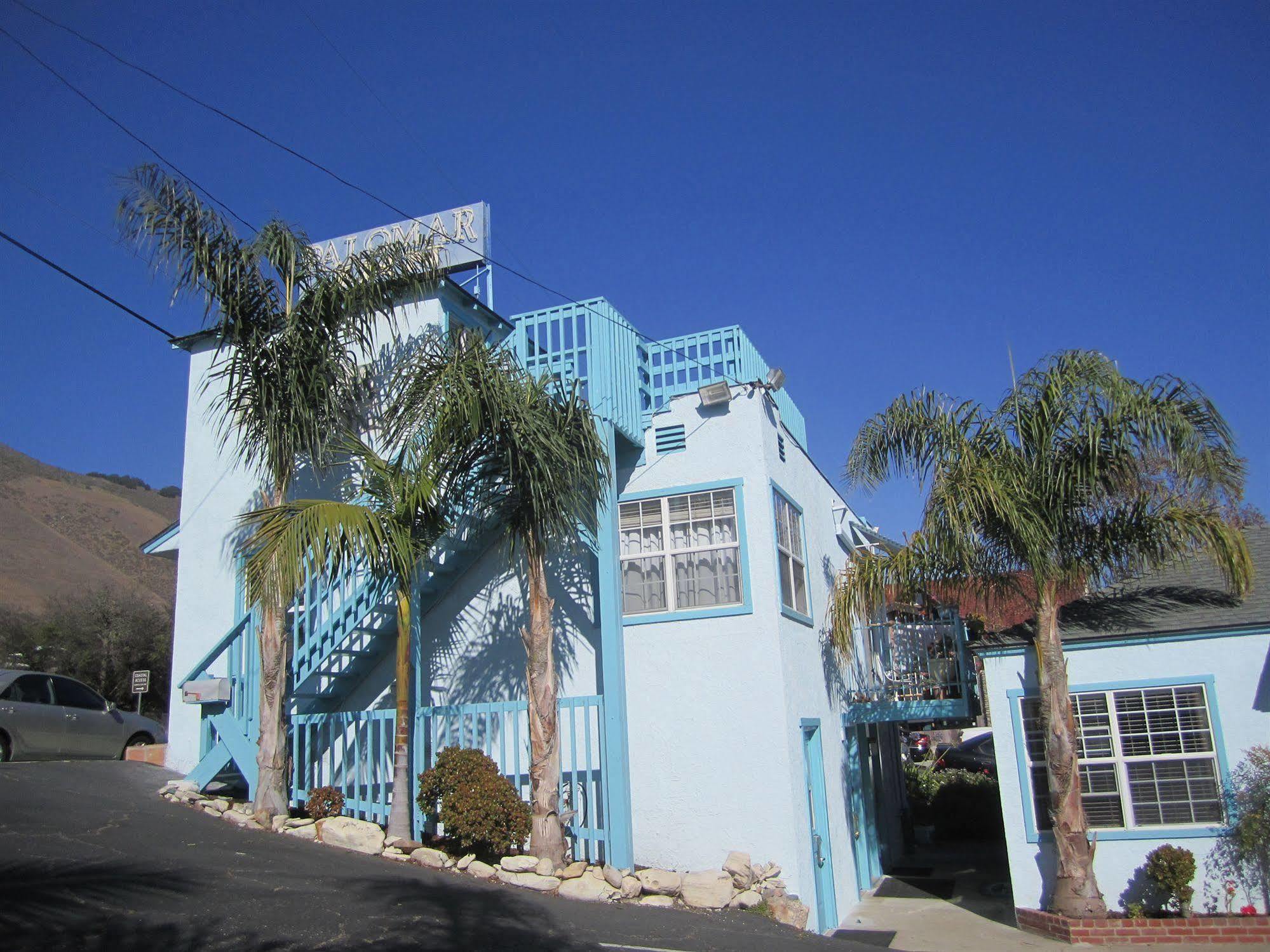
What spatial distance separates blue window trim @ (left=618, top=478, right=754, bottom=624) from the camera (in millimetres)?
11945

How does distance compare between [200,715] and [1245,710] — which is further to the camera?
[200,715]

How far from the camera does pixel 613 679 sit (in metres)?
11.5

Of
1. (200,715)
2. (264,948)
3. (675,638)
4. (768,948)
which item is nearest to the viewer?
(264,948)

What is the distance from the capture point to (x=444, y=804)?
404 inches

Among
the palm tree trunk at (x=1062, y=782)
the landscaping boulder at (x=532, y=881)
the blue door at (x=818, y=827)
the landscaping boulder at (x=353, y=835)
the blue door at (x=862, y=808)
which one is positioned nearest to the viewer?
the landscaping boulder at (x=532, y=881)

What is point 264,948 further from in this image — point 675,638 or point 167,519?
point 167,519

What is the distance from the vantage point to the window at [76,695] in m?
13.6

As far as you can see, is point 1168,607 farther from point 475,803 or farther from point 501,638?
point 475,803

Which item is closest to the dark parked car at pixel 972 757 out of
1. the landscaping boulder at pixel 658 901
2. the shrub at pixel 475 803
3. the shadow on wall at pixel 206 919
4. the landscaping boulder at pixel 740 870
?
the landscaping boulder at pixel 740 870

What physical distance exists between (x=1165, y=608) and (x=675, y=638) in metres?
5.98

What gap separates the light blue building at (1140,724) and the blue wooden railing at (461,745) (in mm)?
4879

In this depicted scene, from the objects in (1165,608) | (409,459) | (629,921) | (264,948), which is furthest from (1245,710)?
(264,948)

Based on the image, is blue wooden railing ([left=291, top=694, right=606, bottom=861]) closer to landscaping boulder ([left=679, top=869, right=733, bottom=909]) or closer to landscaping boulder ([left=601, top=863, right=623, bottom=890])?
landscaping boulder ([left=601, top=863, right=623, bottom=890])

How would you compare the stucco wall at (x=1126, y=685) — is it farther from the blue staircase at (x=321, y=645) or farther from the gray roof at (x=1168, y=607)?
the blue staircase at (x=321, y=645)
